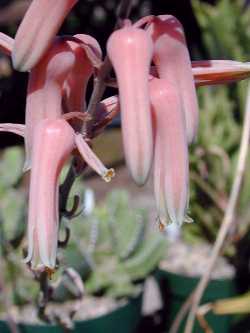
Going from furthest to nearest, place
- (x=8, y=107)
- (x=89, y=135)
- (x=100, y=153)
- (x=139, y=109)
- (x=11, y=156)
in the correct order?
(x=8, y=107) < (x=100, y=153) < (x=11, y=156) < (x=89, y=135) < (x=139, y=109)

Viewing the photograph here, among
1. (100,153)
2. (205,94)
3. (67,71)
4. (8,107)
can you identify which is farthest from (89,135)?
(8,107)

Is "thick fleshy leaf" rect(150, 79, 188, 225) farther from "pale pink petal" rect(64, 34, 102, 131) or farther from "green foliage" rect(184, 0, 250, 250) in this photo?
"green foliage" rect(184, 0, 250, 250)

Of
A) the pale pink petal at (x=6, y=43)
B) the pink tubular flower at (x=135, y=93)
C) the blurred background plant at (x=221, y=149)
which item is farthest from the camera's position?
the blurred background plant at (x=221, y=149)

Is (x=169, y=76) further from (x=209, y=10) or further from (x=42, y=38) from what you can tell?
(x=209, y=10)

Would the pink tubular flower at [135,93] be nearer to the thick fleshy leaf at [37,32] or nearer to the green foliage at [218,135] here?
the thick fleshy leaf at [37,32]

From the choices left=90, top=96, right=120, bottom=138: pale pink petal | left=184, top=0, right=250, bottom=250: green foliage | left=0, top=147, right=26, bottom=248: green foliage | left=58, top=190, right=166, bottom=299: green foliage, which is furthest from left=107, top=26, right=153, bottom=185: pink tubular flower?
left=184, top=0, right=250, bottom=250: green foliage

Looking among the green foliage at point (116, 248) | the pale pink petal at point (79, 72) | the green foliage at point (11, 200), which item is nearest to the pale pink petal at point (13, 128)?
the pale pink petal at point (79, 72)

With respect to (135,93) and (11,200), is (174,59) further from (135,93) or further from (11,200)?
(11,200)
